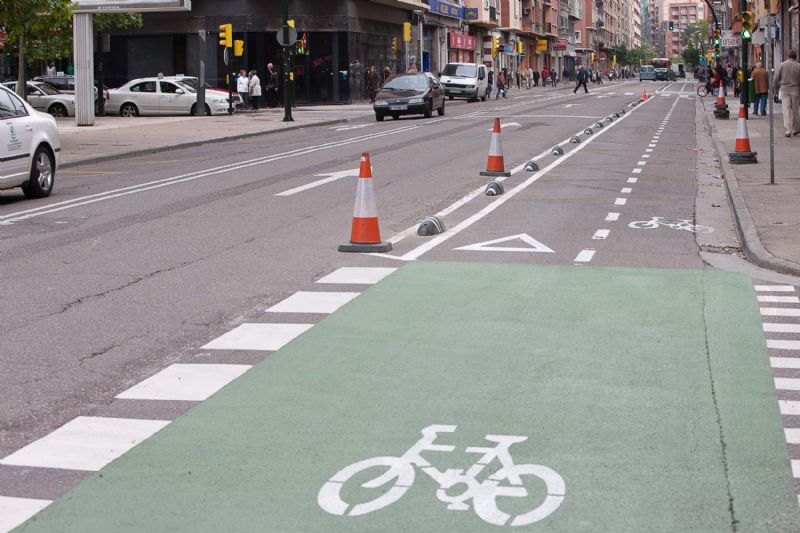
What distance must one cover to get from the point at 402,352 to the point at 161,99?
38.5 meters

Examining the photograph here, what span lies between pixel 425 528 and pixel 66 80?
44507 mm

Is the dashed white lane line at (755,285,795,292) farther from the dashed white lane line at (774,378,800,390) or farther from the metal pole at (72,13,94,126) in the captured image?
the metal pole at (72,13,94,126)

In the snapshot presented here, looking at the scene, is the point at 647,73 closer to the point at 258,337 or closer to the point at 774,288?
the point at 774,288

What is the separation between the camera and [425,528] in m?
4.23

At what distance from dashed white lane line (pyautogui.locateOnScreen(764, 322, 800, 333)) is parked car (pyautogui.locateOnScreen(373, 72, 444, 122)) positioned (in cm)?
3208

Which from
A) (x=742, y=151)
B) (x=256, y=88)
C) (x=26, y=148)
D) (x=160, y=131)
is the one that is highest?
(x=256, y=88)

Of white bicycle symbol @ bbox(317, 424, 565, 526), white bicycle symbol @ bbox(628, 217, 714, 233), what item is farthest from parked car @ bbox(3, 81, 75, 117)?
white bicycle symbol @ bbox(317, 424, 565, 526)

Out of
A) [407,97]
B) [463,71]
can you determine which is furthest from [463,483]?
[463,71]

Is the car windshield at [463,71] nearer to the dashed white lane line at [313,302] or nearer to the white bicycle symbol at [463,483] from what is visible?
the dashed white lane line at [313,302]

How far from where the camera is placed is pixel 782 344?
725 cm

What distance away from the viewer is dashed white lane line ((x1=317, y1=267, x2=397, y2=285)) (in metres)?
9.39

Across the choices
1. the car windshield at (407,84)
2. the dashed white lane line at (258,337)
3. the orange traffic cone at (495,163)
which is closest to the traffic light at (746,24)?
the orange traffic cone at (495,163)

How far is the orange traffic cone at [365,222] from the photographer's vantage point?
10875mm

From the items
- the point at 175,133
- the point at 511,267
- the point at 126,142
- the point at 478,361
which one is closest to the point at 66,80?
A: the point at 175,133
